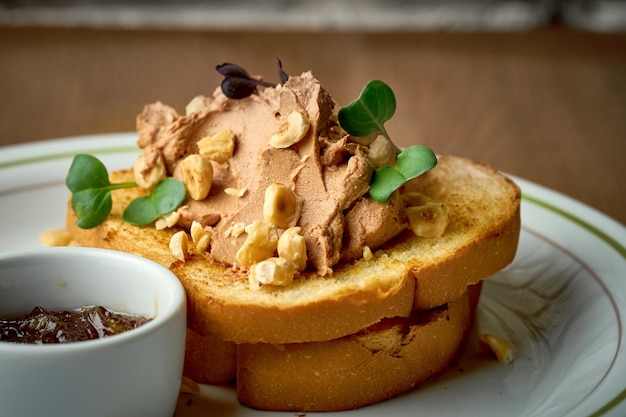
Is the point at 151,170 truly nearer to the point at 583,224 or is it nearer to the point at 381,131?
the point at 381,131

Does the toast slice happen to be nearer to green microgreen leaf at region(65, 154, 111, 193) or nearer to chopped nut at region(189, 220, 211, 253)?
chopped nut at region(189, 220, 211, 253)

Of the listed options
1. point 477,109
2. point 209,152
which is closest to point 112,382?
point 209,152

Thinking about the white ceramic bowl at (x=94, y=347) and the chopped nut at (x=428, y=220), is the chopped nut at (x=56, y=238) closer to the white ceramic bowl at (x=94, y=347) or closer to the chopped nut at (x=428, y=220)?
the white ceramic bowl at (x=94, y=347)

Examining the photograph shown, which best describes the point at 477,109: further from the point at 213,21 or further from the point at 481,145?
the point at 213,21

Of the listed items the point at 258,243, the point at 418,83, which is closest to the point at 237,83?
the point at 258,243

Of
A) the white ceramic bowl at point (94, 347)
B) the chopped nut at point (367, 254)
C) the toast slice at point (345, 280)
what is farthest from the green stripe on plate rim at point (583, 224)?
the white ceramic bowl at point (94, 347)
